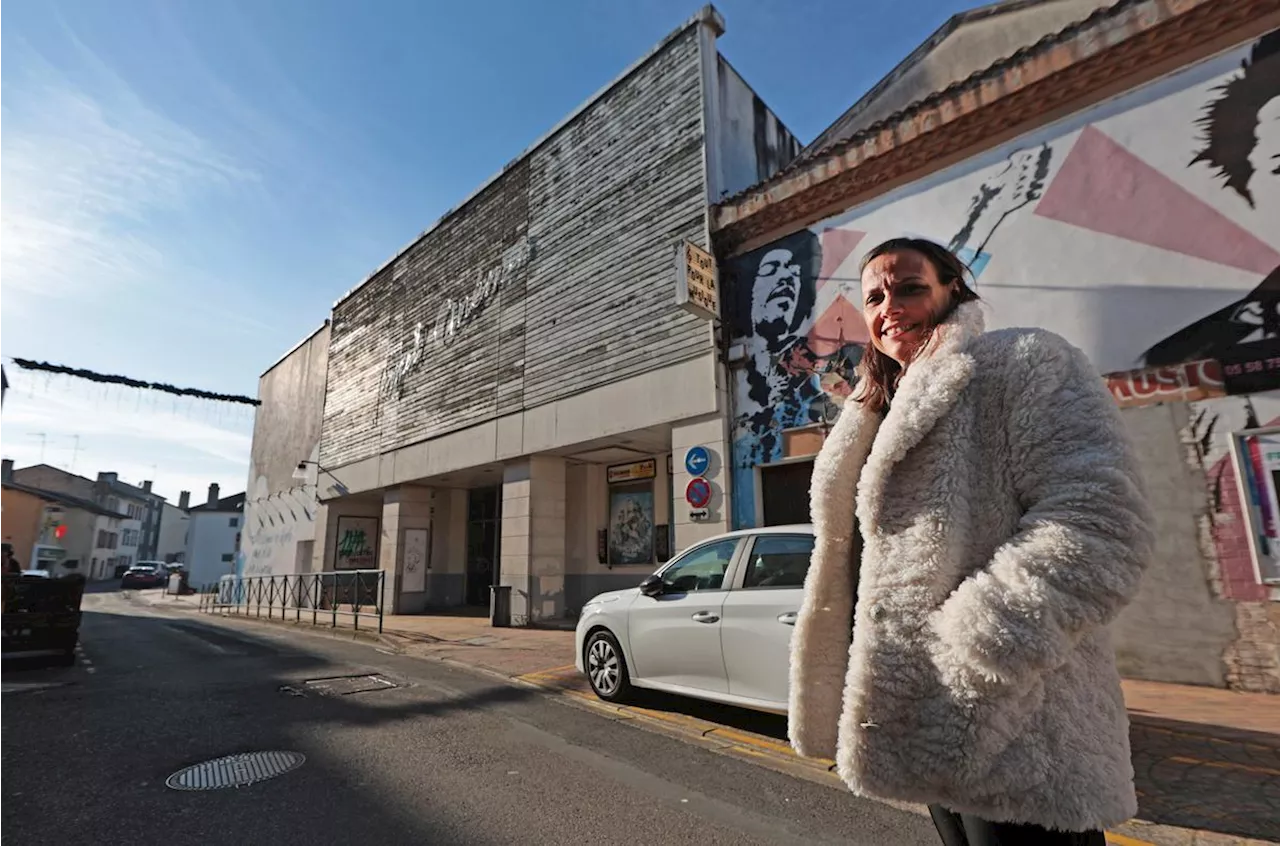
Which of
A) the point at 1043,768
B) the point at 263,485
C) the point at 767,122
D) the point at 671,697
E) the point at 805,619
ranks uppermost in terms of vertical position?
the point at 767,122

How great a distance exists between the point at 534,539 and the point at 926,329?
12797 millimetres

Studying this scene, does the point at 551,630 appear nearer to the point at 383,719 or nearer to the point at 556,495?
the point at 556,495

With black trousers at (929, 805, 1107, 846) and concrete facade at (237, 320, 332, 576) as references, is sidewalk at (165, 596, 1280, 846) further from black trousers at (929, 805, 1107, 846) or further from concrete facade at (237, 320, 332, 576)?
concrete facade at (237, 320, 332, 576)

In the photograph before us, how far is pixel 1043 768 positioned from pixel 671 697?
20.1 feet

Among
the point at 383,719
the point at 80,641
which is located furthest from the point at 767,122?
the point at 80,641

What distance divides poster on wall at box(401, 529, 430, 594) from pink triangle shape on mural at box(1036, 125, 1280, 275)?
16.7 meters

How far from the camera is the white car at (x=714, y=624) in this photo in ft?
16.6

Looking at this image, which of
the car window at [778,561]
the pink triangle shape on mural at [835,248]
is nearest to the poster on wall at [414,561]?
the pink triangle shape on mural at [835,248]

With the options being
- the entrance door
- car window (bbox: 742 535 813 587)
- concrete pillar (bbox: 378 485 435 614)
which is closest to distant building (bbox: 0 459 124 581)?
concrete pillar (bbox: 378 485 435 614)

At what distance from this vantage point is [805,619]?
1.45m

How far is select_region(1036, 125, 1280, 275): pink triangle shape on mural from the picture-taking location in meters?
6.72

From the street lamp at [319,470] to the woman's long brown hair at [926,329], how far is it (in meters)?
21.4

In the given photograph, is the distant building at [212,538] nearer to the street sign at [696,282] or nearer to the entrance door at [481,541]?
the entrance door at [481,541]

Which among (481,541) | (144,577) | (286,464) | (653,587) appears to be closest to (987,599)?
(653,587)
